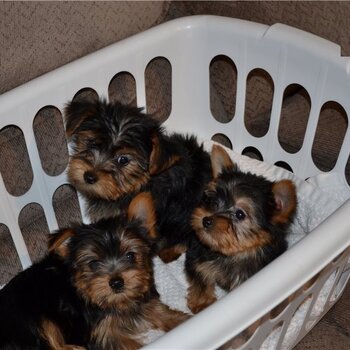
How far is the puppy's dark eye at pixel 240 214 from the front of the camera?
2.97 meters

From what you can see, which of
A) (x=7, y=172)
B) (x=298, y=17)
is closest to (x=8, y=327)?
(x=7, y=172)

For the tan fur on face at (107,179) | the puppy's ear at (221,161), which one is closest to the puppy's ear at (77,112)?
the tan fur on face at (107,179)

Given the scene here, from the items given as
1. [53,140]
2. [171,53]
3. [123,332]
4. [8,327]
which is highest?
[171,53]

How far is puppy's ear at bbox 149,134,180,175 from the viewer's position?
3104mm

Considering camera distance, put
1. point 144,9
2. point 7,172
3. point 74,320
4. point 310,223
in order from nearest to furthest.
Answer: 1. point 74,320
2. point 7,172
3. point 310,223
4. point 144,9

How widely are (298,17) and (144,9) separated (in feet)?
3.54

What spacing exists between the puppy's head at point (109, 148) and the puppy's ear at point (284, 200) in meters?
0.64

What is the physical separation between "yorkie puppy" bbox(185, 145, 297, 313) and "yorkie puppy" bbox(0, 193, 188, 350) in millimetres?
334

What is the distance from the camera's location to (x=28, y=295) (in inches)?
112

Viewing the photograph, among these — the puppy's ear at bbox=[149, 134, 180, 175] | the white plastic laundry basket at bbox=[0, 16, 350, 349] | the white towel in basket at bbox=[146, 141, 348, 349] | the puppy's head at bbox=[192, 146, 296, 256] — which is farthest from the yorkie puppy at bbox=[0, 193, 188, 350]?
the white plastic laundry basket at bbox=[0, 16, 350, 349]

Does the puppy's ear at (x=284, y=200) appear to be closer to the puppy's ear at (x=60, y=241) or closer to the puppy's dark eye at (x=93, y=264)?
the puppy's dark eye at (x=93, y=264)

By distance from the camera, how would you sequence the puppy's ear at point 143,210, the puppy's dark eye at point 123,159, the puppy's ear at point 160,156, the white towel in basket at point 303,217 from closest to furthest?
the puppy's ear at point 143,210 < the puppy's ear at point 160,156 < the puppy's dark eye at point 123,159 < the white towel in basket at point 303,217

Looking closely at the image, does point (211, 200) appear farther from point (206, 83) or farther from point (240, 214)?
point (206, 83)

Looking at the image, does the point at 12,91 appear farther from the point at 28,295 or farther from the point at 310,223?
the point at 310,223
